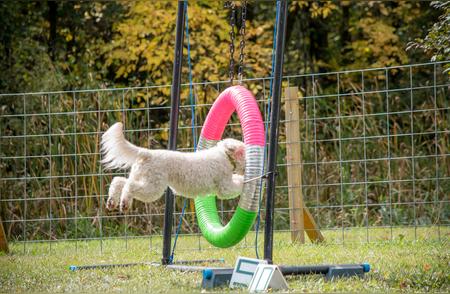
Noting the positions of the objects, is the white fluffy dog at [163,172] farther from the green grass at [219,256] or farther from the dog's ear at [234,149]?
the green grass at [219,256]

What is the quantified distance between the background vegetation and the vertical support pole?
0.27 meters

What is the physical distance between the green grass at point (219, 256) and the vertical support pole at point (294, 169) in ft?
0.64

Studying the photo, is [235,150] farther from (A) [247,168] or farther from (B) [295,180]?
(B) [295,180]

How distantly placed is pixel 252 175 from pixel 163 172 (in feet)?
1.73

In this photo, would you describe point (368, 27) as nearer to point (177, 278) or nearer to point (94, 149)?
point (94, 149)

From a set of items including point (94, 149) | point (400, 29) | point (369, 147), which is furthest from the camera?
point (400, 29)

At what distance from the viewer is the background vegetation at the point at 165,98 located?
24.8ft

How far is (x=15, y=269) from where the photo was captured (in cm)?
511

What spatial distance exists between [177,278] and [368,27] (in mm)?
7800

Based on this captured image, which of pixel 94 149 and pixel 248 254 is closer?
pixel 248 254

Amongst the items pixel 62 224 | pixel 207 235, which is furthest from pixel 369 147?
pixel 207 235

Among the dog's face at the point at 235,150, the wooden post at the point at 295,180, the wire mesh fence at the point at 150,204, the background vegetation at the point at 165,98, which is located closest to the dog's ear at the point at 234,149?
the dog's face at the point at 235,150

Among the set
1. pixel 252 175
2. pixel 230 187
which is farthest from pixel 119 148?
pixel 252 175

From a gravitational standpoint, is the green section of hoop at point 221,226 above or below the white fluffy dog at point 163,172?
below
